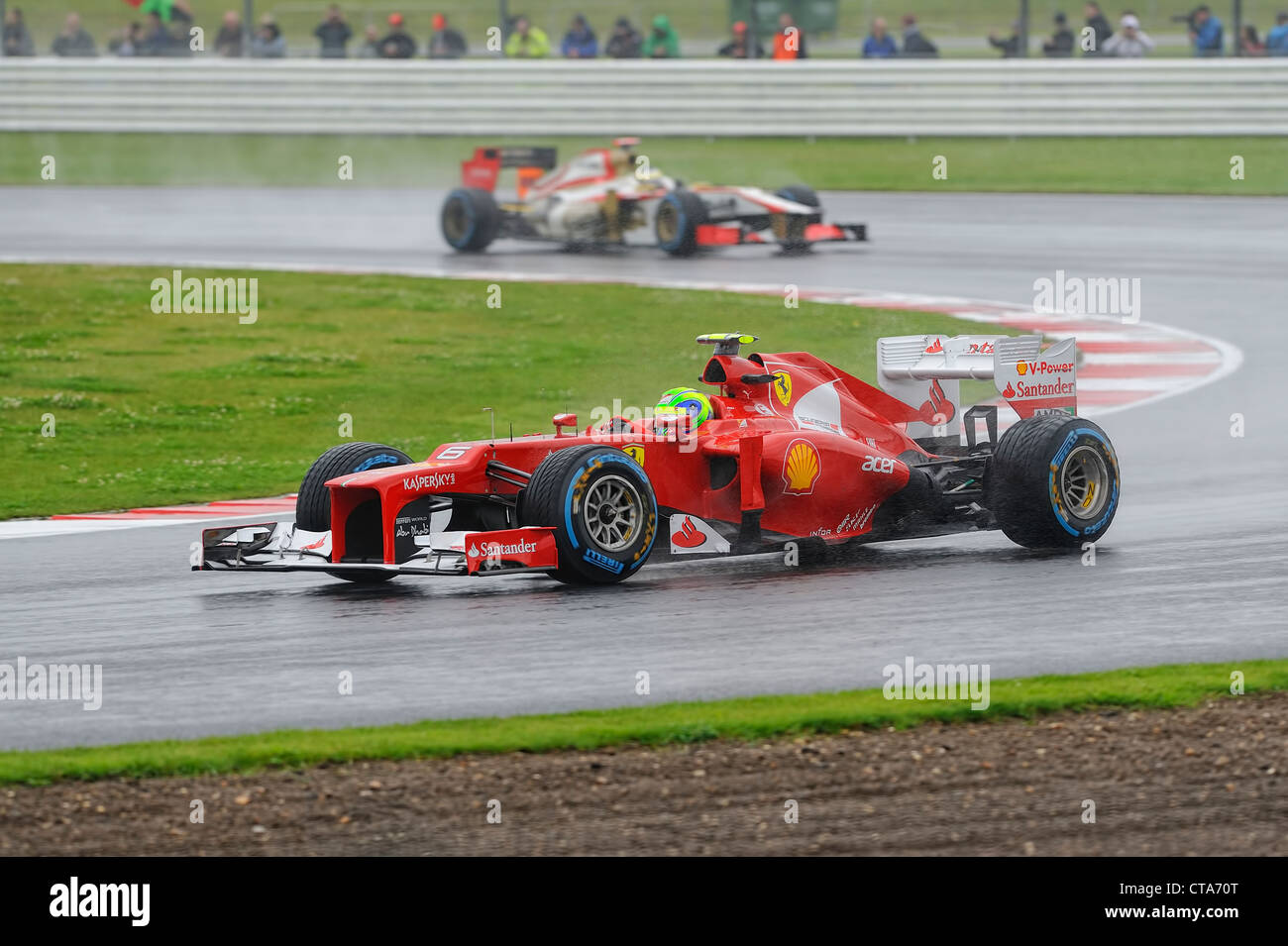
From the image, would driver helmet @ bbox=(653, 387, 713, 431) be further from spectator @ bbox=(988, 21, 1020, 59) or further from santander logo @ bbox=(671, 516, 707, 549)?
spectator @ bbox=(988, 21, 1020, 59)

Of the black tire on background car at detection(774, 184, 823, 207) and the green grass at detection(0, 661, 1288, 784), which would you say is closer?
the green grass at detection(0, 661, 1288, 784)

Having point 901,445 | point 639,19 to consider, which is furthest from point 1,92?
point 901,445

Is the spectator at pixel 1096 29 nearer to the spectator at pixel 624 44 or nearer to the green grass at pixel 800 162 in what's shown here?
the green grass at pixel 800 162

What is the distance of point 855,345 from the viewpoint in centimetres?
1705

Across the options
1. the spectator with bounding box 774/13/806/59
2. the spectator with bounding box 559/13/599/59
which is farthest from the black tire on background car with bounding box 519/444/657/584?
the spectator with bounding box 559/13/599/59

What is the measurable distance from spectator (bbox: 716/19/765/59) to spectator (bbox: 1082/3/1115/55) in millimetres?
4956

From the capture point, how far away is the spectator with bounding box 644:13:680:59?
30047mm

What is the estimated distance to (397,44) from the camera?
3059 cm

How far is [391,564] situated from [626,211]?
15762 millimetres

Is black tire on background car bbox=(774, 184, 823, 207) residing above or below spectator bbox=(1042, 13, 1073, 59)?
below

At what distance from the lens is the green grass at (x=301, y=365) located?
44.4 ft

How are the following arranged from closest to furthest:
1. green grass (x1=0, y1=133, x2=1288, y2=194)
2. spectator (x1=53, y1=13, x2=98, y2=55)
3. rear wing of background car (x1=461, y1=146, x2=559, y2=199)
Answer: rear wing of background car (x1=461, y1=146, x2=559, y2=199) < green grass (x1=0, y1=133, x2=1288, y2=194) < spectator (x1=53, y1=13, x2=98, y2=55)

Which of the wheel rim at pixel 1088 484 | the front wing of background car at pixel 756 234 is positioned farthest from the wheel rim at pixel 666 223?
the wheel rim at pixel 1088 484
